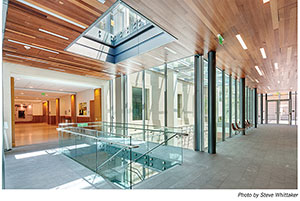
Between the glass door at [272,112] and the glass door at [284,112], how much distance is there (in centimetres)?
44

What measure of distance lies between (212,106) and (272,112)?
58.2ft

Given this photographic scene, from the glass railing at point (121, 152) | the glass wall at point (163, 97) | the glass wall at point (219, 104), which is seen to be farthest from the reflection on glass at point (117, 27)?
the glass wall at point (219, 104)

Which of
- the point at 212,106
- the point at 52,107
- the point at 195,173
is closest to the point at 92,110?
the point at 212,106

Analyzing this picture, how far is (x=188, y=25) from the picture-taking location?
13.0 feet

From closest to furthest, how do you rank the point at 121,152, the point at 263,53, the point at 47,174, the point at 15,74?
the point at 47,174
the point at 121,152
the point at 263,53
the point at 15,74

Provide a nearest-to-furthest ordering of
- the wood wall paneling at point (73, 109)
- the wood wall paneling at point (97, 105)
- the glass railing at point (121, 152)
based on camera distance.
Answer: the glass railing at point (121, 152) → the wood wall paneling at point (97, 105) → the wood wall paneling at point (73, 109)

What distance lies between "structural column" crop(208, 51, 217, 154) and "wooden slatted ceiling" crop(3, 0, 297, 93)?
523 mm

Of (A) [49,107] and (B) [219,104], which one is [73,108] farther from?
(B) [219,104]

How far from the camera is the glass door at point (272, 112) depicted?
59.8ft

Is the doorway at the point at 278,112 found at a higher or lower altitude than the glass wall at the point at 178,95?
lower

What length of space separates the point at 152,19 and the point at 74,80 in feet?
21.5

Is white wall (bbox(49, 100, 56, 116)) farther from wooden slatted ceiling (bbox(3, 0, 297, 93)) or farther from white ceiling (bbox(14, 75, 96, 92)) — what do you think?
wooden slatted ceiling (bbox(3, 0, 297, 93))

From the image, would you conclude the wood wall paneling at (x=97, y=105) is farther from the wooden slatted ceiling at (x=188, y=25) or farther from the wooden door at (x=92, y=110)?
the wooden slatted ceiling at (x=188, y=25)
